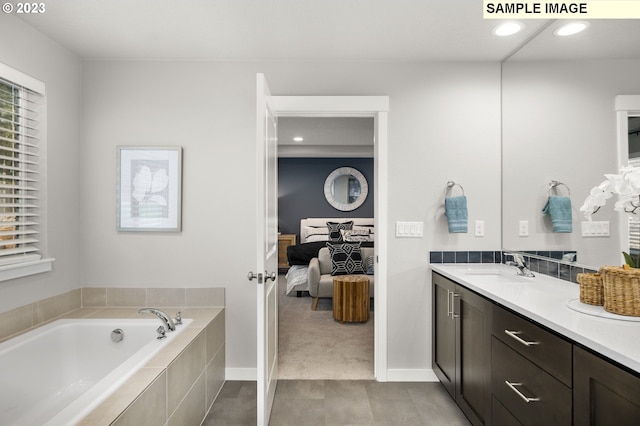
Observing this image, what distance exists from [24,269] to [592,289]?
3058mm

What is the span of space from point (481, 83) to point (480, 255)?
1.35m

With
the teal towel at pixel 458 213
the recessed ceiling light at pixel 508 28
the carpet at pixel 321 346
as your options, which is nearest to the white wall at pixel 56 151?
the carpet at pixel 321 346

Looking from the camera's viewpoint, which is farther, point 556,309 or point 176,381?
point 176,381

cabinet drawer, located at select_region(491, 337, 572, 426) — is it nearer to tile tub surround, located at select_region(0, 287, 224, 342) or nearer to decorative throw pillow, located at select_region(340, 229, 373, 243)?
tile tub surround, located at select_region(0, 287, 224, 342)

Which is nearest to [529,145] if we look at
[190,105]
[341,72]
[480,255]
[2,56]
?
[480,255]

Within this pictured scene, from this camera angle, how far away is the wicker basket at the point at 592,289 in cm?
141

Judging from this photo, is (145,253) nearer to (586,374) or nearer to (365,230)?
(586,374)

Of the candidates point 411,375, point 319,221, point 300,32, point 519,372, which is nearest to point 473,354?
point 519,372

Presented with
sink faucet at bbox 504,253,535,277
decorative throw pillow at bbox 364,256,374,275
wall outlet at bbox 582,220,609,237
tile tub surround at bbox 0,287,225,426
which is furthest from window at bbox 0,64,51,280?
decorative throw pillow at bbox 364,256,374,275

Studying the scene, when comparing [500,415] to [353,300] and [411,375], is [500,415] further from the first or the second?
[353,300]

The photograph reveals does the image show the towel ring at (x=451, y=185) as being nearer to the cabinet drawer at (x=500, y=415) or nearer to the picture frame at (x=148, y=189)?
the cabinet drawer at (x=500, y=415)

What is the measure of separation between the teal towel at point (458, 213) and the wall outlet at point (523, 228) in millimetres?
356

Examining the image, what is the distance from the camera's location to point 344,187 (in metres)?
7.69

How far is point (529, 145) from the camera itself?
2311 millimetres
